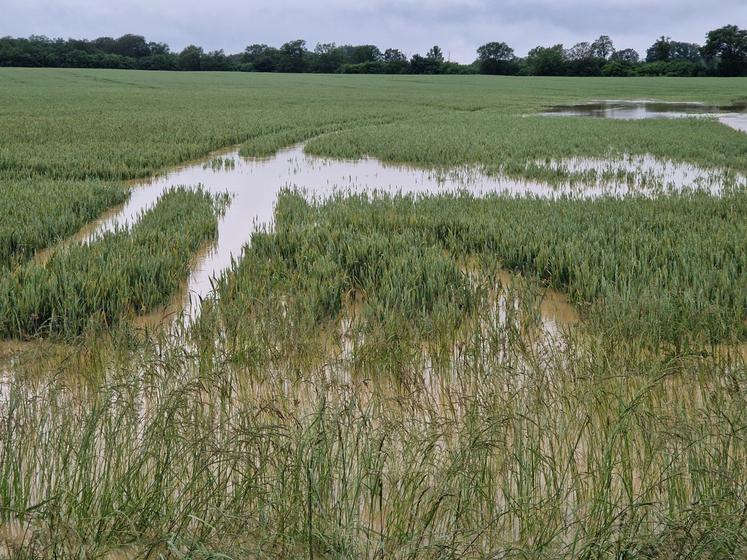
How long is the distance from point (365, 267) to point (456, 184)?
5397mm

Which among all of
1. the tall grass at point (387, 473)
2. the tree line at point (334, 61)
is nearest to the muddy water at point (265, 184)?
the tall grass at point (387, 473)

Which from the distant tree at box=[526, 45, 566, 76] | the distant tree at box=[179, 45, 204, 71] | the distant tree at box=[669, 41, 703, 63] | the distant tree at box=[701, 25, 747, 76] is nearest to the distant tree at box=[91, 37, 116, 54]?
the distant tree at box=[179, 45, 204, 71]

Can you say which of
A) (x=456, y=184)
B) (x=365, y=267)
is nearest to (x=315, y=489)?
(x=365, y=267)

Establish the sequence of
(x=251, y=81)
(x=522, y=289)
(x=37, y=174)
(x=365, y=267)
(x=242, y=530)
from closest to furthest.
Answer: (x=242, y=530) → (x=522, y=289) → (x=365, y=267) → (x=37, y=174) → (x=251, y=81)

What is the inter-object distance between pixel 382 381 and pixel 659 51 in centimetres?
11300

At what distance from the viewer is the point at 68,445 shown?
2.31 meters

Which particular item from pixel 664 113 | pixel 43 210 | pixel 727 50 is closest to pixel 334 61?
pixel 727 50

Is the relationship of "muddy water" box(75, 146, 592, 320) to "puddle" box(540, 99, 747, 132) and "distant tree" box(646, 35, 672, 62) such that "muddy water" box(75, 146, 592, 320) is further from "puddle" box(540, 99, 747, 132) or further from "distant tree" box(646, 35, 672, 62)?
"distant tree" box(646, 35, 672, 62)

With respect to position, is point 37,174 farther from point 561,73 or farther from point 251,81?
point 561,73

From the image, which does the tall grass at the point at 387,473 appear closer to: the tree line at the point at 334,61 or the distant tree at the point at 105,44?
the tree line at the point at 334,61

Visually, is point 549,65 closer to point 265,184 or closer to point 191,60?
point 191,60

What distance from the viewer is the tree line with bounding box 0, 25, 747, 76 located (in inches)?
3019

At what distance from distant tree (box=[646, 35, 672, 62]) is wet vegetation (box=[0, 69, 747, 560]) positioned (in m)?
105

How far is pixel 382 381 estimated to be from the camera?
335cm
